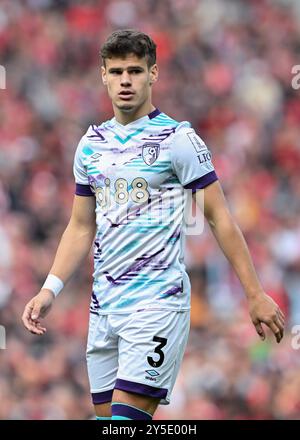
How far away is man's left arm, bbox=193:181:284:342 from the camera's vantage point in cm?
516

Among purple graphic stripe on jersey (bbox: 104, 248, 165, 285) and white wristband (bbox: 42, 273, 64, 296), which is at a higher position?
purple graphic stripe on jersey (bbox: 104, 248, 165, 285)

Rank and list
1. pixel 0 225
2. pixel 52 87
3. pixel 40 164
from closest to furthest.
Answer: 1. pixel 0 225
2. pixel 40 164
3. pixel 52 87

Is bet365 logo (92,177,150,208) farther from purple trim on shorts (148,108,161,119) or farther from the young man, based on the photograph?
purple trim on shorts (148,108,161,119)

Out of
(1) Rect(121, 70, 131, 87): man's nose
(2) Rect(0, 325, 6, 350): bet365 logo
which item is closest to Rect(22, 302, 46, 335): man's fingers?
A: (1) Rect(121, 70, 131, 87): man's nose

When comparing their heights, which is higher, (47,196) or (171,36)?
(171,36)

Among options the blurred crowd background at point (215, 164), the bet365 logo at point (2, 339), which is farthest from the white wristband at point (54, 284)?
the bet365 logo at point (2, 339)

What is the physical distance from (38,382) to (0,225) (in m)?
1.74

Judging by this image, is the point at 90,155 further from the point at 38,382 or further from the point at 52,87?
the point at 52,87

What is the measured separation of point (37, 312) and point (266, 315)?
1002mm

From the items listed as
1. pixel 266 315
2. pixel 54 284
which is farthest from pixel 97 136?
pixel 266 315

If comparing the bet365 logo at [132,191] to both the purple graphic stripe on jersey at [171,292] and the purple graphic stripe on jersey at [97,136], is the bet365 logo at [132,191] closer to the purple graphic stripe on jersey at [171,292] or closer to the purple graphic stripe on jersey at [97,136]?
the purple graphic stripe on jersey at [97,136]

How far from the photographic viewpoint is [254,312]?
17.0ft

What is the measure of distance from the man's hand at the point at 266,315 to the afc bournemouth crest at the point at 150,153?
73 cm
